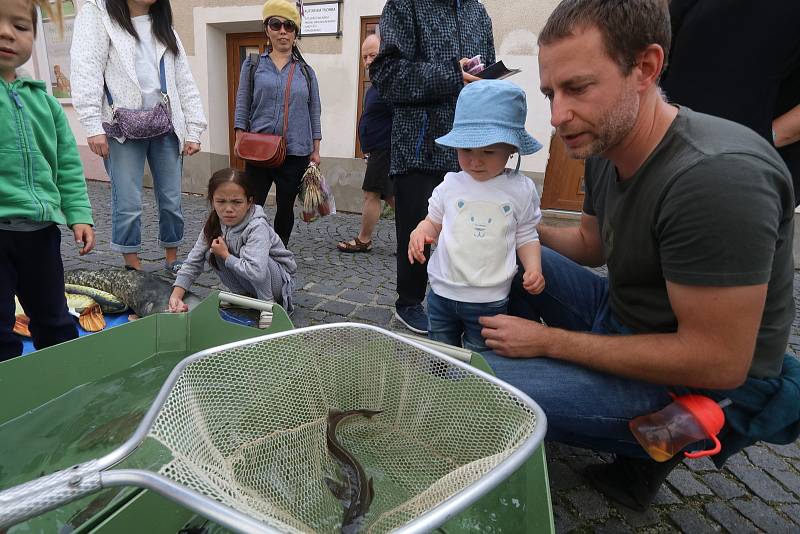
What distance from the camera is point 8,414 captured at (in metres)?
1.41

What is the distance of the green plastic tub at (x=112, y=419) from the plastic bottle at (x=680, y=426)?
13.9 inches

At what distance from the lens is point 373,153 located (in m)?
4.17

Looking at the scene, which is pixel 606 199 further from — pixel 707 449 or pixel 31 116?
pixel 31 116

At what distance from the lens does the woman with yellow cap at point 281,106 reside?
3394mm

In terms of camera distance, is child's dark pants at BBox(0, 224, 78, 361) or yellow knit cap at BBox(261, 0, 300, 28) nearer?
child's dark pants at BBox(0, 224, 78, 361)

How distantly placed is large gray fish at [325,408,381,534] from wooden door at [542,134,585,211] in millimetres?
5120

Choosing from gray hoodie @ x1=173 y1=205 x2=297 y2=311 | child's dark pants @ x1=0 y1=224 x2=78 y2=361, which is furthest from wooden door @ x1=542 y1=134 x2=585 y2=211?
child's dark pants @ x1=0 y1=224 x2=78 y2=361

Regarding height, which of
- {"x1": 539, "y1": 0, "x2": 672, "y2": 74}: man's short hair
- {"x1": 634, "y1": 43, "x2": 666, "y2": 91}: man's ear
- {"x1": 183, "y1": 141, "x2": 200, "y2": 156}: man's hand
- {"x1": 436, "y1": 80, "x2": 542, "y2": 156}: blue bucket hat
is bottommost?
{"x1": 183, "y1": 141, "x2": 200, "y2": 156}: man's hand

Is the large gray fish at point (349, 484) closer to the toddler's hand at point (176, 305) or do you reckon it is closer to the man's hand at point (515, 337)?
the man's hand at point (515, 337)

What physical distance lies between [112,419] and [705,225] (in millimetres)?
2065

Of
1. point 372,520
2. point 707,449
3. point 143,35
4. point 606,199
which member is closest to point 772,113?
point 606,199

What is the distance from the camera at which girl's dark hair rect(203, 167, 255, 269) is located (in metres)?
2.66

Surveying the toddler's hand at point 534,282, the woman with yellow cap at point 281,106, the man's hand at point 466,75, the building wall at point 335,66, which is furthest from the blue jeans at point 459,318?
the building wall at point 335,66

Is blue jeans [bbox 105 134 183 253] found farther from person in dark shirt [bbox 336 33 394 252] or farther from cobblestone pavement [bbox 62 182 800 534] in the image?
person in dark shirt [bbox 336 33 394 252]
